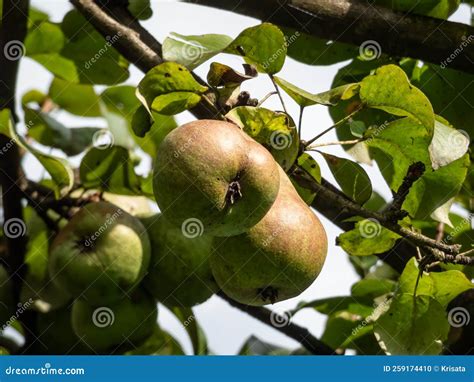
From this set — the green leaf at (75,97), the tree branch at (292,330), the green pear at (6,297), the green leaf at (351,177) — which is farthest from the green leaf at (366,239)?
the green leaf at (75,97)

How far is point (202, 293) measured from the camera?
2.09m

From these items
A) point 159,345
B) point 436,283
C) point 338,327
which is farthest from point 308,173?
point 159,345

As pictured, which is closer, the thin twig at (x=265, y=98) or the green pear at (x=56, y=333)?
the thin twig at (x=265, y=98)

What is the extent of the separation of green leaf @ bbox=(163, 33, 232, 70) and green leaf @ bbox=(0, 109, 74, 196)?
45 centimetres

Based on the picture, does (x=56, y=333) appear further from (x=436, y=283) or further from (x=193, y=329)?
(x=436, y=283)

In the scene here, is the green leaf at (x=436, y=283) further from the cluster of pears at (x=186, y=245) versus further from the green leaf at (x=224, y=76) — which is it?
the green leaf at (x=224, y=76)

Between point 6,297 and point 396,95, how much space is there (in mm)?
1224

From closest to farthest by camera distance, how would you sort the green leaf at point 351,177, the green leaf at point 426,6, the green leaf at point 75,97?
the green leaf at point 351,177, the green leaf at point 426,6, the green leaf at point 75,97

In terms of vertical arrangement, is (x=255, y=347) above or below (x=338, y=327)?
below

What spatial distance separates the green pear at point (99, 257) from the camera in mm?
1959

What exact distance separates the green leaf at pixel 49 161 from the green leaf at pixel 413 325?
824 mm

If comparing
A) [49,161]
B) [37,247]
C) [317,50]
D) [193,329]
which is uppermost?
[317,50]

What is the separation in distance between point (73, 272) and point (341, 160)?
0.68 m

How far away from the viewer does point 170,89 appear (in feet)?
5.39
